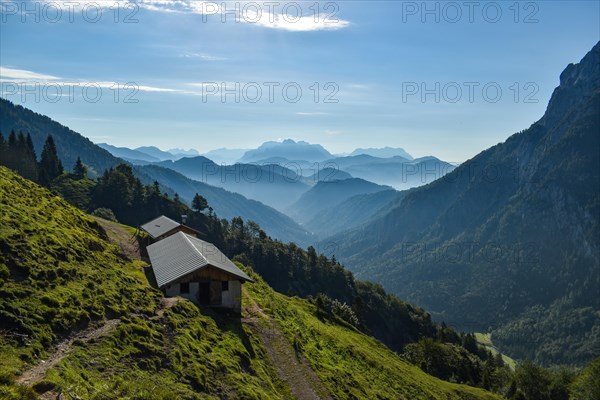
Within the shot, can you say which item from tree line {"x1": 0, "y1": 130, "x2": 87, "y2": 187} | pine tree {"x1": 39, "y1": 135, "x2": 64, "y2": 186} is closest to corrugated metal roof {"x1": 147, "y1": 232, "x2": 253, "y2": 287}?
tree line {"x1": 0, "y1": 130, "x2": 87, "y2": 187}

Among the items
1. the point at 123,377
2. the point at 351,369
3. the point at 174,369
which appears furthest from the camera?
the point at 351,369

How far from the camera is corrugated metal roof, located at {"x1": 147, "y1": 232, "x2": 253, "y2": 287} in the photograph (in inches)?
1628

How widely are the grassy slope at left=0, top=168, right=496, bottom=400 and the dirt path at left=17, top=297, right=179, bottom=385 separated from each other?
0.24 m

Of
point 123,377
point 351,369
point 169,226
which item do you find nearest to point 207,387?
point 123,377

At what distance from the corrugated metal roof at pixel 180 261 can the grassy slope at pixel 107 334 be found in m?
2.80

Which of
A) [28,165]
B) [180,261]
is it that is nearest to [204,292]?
[180,261]

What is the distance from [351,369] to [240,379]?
68.9ft

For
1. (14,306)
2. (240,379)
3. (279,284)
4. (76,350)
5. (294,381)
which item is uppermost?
Result: (14,306)

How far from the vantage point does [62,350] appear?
22.6 meters

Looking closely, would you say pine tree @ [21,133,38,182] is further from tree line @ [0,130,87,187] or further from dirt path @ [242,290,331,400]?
dirt path @ [242,290,331,400]

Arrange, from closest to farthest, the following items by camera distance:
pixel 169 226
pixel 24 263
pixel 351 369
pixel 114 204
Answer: pixel 24 263, pixel 351 369, pixel 169 226, pixel 114 204

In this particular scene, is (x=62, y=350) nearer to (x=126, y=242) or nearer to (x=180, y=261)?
(x=180, y=261)

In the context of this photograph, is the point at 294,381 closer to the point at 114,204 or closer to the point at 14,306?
the point at 14,306

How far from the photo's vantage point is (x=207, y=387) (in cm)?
2570
